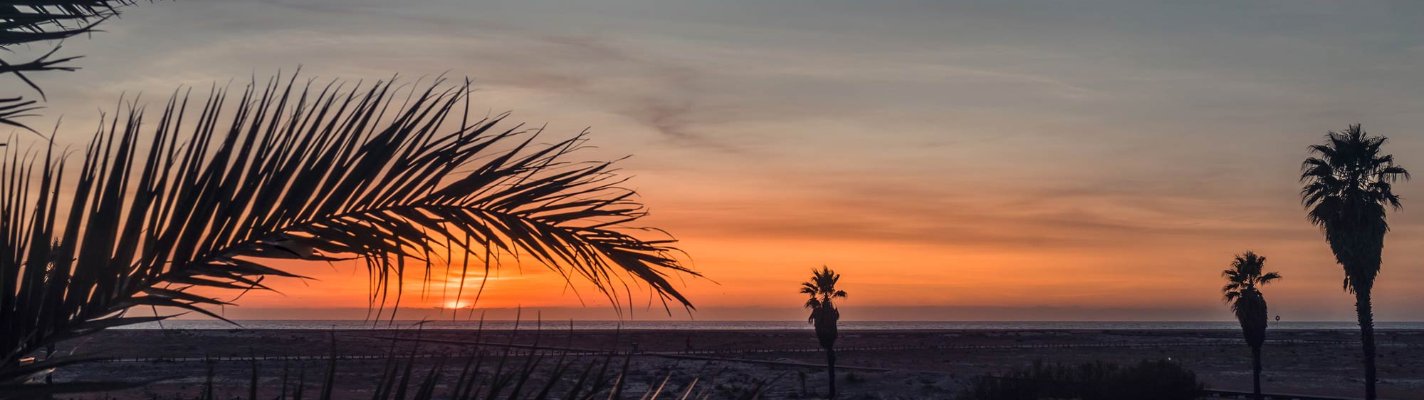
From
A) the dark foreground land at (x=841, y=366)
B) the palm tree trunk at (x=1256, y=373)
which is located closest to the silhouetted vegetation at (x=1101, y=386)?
the palm tree trunk at (x=1256, y=373)

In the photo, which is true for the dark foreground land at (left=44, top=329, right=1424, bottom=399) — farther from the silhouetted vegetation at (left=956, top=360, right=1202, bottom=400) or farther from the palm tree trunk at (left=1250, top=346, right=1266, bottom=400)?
the palm tree trunk at (left=1250, top=346, right=1266, bottom=400)

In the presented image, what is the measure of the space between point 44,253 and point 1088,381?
1650 inches

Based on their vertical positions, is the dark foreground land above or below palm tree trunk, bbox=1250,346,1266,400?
below

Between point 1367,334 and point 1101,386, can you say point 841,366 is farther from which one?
point 1367,334

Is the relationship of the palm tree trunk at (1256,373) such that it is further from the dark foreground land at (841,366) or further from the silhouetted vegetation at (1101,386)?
the dark foreground land at (841,366)

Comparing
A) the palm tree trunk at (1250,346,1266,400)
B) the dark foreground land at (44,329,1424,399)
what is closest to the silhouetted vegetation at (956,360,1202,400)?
the palm tree trunk at (1250,346,1266,400)

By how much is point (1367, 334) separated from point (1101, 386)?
8.25 metres

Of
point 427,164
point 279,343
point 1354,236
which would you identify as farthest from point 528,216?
point 279,343

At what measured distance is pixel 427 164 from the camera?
90.2 inches

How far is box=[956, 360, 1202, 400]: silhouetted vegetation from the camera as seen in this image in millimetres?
37500

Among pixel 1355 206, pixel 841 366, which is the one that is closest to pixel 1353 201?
pixel 1355 206

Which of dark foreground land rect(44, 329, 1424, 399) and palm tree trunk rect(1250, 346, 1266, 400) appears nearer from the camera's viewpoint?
palm tree trunk rect(1250, 346, 1266, 400)

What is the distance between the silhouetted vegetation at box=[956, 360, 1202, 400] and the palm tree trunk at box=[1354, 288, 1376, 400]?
5329mm

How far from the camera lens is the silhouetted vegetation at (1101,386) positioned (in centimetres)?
3750
